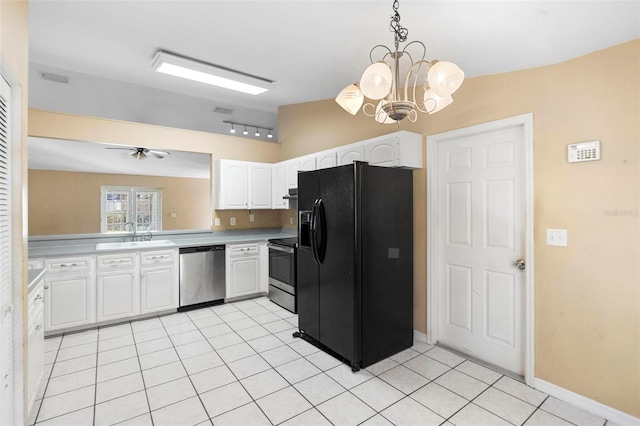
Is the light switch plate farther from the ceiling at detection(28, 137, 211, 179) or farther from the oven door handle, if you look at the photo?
the ceiling at detection(28, 137, 211, 179)

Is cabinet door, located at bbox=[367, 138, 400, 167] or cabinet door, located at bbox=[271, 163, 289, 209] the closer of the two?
cabinet door, located at bbox=[367, 138, 400, 167]

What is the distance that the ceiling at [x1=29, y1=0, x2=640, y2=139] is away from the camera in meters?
1.88

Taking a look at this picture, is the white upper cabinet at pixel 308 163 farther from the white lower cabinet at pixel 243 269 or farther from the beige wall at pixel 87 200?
the beige wall at pixel 87 200

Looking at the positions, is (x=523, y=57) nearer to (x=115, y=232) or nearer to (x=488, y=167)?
(x=488, y=167)

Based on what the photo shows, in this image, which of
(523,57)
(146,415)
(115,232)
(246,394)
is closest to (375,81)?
(523,57)

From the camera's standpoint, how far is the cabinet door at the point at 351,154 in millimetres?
3350

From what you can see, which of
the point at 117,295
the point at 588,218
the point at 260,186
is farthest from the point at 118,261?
the point at 588,218

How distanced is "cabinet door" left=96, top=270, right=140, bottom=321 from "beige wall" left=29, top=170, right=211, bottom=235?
32.2 inches

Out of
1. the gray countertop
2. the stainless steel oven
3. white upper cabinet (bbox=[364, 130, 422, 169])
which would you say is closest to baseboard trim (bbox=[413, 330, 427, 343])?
the stainless steel oven

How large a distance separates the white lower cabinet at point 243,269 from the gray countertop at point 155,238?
128mm

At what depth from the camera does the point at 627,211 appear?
1911 mm

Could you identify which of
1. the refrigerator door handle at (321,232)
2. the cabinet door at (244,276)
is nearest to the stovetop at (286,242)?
the cabinet door at (244,276)

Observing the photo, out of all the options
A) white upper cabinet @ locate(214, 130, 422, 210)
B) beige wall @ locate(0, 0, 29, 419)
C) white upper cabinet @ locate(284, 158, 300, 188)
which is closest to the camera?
beige wall @ locate(0, 0, 29, 419)

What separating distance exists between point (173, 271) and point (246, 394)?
2167 mm
